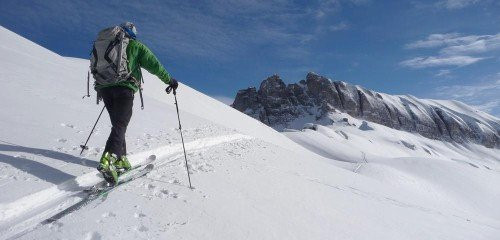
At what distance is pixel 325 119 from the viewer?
163 meters

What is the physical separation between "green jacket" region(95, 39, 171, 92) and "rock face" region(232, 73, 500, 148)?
165 meters

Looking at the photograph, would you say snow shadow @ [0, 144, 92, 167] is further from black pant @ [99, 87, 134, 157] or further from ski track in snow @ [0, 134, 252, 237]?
black pant @ [99, 87, 134, 157]

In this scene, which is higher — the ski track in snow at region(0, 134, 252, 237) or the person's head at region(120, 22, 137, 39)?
the person's head at region(120, 22, 137, 39)

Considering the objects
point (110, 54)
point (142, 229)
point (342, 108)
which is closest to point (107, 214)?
point (142, 229)

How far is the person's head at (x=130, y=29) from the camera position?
656 centimetres

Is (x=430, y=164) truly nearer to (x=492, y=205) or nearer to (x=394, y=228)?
(x=492, y=205)

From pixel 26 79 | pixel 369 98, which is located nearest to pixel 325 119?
pixel 369 98

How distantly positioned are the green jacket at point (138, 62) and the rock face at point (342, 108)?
165 metres

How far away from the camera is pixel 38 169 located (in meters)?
5.90

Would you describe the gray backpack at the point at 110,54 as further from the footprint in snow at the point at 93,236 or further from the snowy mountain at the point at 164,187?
the footprint in snow at the point at 93,236

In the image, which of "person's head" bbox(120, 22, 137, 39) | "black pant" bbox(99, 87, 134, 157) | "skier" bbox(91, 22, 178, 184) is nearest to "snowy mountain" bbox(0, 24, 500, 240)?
"skier" bbox(91, 22, 178, 184)

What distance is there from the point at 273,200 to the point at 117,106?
308cm

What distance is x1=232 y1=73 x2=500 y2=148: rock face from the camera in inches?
6964

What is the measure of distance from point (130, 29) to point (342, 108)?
568ft
